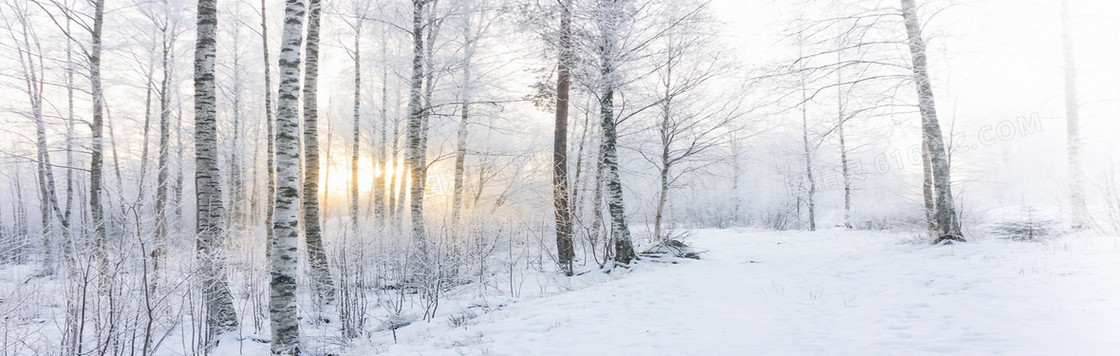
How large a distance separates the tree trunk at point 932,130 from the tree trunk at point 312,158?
1041cm

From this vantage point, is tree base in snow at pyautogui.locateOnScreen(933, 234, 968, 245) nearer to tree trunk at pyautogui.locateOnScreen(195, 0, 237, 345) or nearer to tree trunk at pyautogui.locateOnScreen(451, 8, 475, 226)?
tree trunk at pyautogui.locateOnScreen(451, 8, 475, 226)

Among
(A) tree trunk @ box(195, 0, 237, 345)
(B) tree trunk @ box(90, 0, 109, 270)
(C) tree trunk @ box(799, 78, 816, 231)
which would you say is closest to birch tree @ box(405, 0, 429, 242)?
(A) tree trunk @ box(195, 0, 237, 345)

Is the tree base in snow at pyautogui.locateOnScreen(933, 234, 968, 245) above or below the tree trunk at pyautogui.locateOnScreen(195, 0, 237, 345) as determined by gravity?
below

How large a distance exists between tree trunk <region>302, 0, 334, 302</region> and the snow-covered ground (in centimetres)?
239

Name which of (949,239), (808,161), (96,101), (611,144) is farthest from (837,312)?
(808,161)

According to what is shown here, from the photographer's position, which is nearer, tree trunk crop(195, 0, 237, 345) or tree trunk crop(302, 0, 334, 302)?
tree trunk crop(195, 0, 237, 345)

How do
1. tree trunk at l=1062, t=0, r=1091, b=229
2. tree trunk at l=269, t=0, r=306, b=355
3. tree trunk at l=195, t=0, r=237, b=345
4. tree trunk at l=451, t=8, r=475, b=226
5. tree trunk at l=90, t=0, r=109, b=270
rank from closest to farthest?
1. tree trunk at l=269, t=0, r=306, b=355
2. tree trunk at l=195, t=0, r=237, b=345
3. tree trunk at l=90, t=0, r=109, b=270
4. tree trunk at l=1062, t=0, r=1091, b=229
5. tree trunk at l=451, t=8, r=475, b=226

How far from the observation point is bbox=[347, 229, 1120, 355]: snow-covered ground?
11.5 feet

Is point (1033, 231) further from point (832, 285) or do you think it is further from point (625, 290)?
point (625, 290)

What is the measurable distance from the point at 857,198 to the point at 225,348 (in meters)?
28.3

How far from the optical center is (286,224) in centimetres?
488

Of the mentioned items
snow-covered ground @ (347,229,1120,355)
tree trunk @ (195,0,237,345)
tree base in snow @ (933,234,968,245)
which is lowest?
snow-covered ground @ (347,229,1120,355)

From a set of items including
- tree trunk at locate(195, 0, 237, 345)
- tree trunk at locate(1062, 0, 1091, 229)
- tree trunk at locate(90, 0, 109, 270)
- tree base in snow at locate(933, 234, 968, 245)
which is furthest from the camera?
tree trunk at locate(1062, 0, 1091, 229)

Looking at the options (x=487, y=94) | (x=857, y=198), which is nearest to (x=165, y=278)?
(x=487, y=94)
